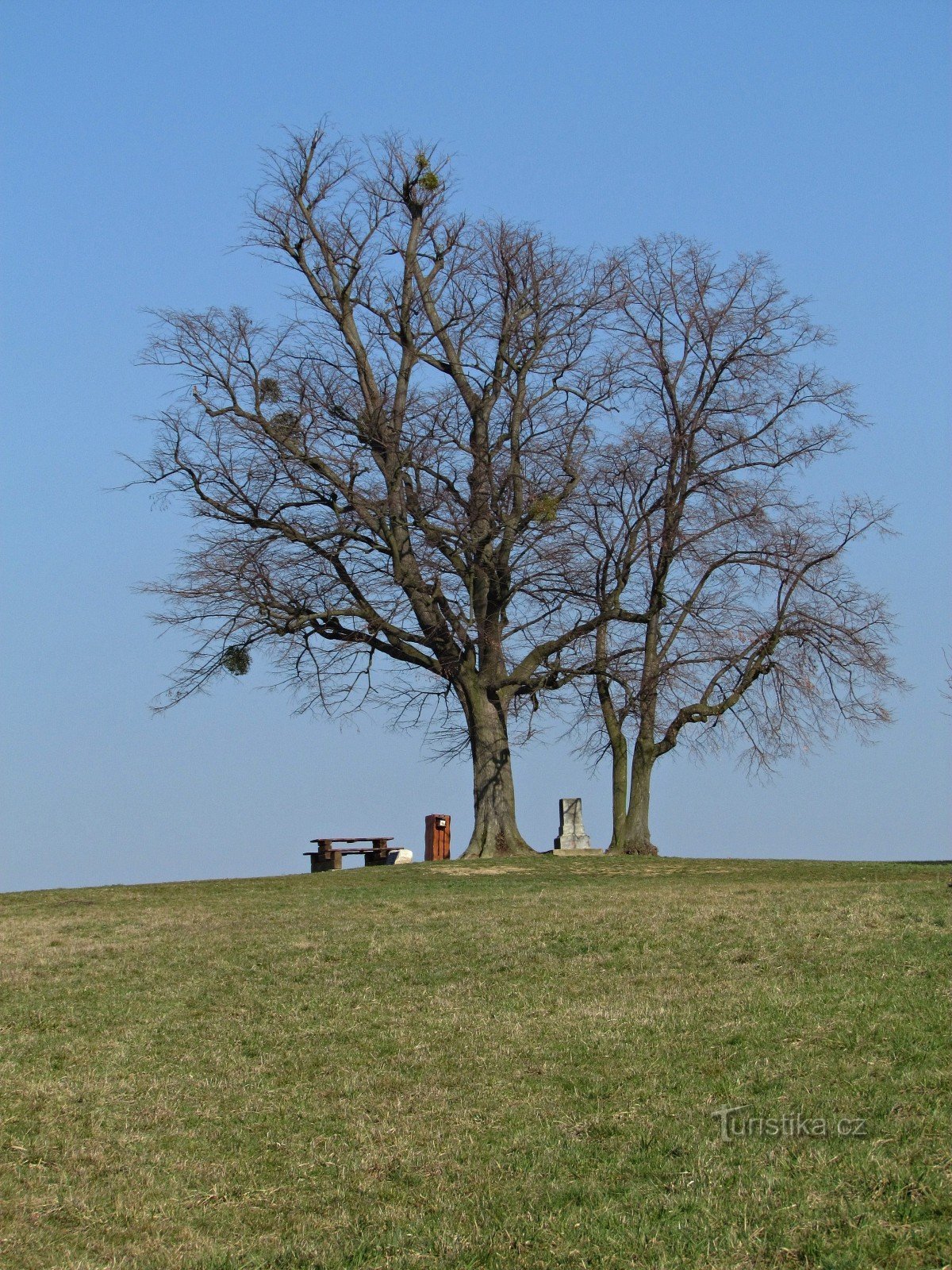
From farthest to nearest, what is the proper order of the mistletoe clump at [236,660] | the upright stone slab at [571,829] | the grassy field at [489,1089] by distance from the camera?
the upright stone slab at [571,829], the mistletoe clump at [236,660], the grassy field at [489,1089]

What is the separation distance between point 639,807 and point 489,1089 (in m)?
20.5

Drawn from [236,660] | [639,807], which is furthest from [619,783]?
[236,660]

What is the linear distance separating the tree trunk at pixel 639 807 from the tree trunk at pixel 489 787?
2271mm

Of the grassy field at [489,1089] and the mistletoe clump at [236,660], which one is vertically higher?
the mistletoe clump at [236,660]

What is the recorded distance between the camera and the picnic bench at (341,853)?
32344mm

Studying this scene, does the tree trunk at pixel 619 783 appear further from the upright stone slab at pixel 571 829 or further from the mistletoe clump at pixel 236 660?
the mistletoe clump at pixel 236 660

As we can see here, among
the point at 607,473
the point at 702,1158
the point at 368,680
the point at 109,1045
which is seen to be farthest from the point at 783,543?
the point at 702,1158

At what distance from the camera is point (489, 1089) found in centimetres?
1098

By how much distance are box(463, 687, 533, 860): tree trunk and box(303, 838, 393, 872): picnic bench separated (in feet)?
11.2

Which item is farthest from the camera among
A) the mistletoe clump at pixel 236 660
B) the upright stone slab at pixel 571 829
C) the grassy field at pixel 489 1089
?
the upright stone slab at pixel 571 829

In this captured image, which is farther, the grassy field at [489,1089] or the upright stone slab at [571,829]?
the upright stone slab at [571,829]

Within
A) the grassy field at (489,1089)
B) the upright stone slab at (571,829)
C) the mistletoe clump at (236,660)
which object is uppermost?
the mistletoe clump at (236,660)

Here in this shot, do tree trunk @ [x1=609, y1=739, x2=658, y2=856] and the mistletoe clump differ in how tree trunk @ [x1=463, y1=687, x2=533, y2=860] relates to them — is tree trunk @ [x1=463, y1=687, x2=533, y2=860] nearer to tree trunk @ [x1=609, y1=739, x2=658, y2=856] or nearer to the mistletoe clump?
tree trunk @ [x1=609, y1=739, x2=658, y2=856]

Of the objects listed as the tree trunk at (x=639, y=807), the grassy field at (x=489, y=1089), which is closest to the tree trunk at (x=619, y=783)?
the tree trunk at (x=639, y=807)
